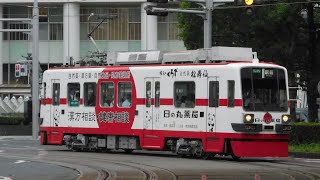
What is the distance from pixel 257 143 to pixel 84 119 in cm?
754

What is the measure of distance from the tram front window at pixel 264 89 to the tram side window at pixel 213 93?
0.93 metres

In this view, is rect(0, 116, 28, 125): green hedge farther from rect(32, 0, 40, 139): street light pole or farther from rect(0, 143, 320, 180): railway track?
rect(0, 143, 320, 180): railway track

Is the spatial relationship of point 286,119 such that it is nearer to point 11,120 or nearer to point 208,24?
point 208,24

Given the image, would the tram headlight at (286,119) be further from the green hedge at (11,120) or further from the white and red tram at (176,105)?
the green hedge at (11,120)

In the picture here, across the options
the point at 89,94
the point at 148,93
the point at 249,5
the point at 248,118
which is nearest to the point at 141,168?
the point at 248,118

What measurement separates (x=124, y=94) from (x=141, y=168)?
672cm

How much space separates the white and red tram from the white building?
4735cm

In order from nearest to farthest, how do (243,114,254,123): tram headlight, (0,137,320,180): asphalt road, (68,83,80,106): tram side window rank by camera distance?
(0,137,320,180): asphalt road → (243,114,254,123): tram headlight → (68,83,80,106): tram side window

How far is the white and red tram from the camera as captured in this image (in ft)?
78.5

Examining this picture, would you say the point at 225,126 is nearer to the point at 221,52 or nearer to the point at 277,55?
the point at 221,52

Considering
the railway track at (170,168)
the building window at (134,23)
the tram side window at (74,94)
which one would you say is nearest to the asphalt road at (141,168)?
the railway track at (170,168)

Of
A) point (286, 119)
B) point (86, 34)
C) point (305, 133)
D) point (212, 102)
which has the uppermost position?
point (86, 34)

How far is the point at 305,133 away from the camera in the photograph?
28.8 metres

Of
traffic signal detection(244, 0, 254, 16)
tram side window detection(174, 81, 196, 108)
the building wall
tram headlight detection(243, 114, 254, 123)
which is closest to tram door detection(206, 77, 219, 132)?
tram side window detection(174, 81, 196, 108)
